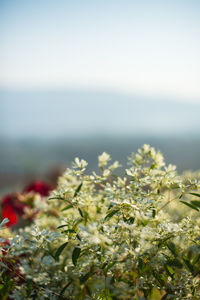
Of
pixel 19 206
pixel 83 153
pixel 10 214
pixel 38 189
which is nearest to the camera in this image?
pixel 10 214

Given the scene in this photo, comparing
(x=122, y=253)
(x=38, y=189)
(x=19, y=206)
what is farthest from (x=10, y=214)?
(x=122, y=253)

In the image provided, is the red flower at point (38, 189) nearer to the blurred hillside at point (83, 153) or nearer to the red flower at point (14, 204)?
the red flower at point (14, 204)

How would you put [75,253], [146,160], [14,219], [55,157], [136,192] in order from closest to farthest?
[75,253] → [136,192] → [146,160] → [14,219] → [55,157]

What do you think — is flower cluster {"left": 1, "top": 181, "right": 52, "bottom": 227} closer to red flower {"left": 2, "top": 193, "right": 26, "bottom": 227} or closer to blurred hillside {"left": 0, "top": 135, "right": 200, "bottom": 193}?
red flower {"left": 2, "top": 193, "right": 26, "bottom": 227}

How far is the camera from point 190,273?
2.53ft

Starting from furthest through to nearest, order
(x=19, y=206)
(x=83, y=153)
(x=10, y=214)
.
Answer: (x=83, y=153)
(x=19, y=206)
(x=10, y=214)

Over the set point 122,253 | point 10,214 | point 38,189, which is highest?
Result: point 38,189

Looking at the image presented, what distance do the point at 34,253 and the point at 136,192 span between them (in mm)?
369

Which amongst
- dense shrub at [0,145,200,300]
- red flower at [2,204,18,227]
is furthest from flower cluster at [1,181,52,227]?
dense shrub at [0,145,200,300]

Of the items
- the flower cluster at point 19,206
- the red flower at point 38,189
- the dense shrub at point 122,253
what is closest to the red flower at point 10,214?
the flower cluster at point 19,206

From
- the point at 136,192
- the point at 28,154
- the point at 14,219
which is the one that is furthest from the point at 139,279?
the point at 28,154

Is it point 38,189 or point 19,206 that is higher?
point 38,189

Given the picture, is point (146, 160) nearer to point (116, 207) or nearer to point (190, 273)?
point (116, 207)

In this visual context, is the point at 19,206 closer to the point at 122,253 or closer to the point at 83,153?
the point at 122,253
